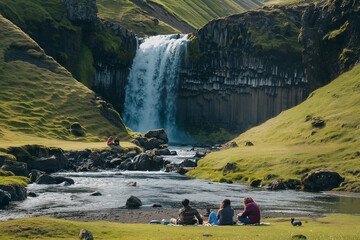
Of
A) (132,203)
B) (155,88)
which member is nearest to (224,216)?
(132,203)

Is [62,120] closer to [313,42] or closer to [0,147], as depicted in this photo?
[0,147]

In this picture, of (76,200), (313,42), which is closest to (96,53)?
(313,42)

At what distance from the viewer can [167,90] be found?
177 metres

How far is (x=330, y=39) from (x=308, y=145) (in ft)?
174

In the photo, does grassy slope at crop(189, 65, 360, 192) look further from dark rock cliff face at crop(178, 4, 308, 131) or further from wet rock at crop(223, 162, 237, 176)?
dark rock cliff face at crop(178, 4, 308, 131)

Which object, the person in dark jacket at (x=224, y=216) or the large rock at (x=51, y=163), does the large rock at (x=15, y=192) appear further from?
the large rock at (x=51, y=163)

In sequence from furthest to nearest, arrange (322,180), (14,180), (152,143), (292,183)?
(152,143)
(292,183)
(322,180)
(14,180)

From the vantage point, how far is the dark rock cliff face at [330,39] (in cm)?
11431

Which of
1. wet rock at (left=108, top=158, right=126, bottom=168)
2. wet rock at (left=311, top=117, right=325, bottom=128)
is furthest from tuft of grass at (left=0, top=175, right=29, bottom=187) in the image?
wet rock at (left=311, top=117, right=325, bottom=128)

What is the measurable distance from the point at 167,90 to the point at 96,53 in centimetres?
3082

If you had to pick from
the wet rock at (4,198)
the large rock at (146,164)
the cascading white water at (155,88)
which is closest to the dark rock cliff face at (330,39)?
the large rock at (146,164)

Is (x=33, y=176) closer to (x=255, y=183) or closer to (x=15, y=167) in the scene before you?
(x=15, y=167)

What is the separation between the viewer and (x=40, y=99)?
405ft

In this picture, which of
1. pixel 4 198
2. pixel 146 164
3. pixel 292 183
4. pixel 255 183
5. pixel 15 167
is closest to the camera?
pixel 4 198
